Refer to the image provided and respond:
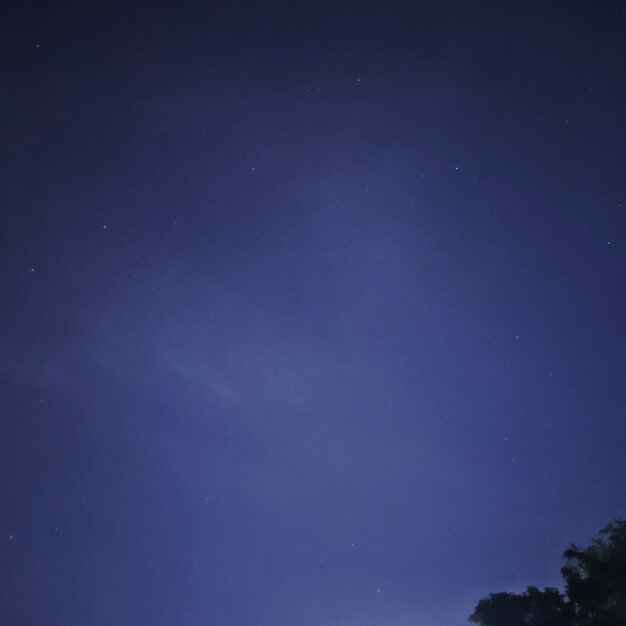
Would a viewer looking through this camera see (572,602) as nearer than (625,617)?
Result: No

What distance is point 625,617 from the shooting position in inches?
703

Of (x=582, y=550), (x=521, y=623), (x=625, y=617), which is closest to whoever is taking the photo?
(x=625, y=617)

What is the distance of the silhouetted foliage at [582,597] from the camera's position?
18.7 meters

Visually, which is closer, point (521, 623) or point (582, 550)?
point (582, 550)

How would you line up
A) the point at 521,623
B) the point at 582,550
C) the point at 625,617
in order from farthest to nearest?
the point at 521,623
the point at 582,550
the point at 625,617

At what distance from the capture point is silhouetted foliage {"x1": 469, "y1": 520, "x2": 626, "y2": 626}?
18.7 meters

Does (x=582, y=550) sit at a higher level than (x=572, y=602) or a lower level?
higher

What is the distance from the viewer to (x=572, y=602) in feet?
67.8

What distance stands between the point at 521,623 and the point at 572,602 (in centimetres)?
281

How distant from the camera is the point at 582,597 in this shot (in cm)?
1966

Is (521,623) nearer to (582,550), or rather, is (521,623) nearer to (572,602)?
(572,602)

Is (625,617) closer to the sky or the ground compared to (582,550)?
closer to the ground

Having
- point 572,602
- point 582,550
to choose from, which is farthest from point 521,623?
point 582,550

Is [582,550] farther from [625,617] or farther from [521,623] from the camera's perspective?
[521,623]
